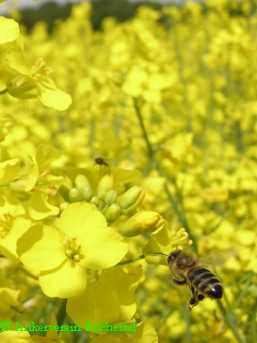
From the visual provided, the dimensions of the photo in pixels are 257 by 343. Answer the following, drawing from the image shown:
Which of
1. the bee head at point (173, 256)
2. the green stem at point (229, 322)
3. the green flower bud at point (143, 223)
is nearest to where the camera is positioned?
the green flower bud at point (143, 223)

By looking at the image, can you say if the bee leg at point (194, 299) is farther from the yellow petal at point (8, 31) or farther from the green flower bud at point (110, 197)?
the yellow petal at point (8, 31)

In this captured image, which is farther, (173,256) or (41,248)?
(173,256)

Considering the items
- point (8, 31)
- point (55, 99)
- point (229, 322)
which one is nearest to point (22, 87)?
point (55, 99)

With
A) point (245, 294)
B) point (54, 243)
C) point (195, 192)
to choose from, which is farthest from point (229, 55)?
point (54, 243)

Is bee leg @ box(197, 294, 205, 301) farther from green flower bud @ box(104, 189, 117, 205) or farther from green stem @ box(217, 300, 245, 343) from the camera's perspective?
green stem @ box(217, 300, 245, 343)

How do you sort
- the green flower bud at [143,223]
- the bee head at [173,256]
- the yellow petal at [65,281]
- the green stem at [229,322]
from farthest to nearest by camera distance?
1. the green stem at [229,322]
2. the bee head at [173,256]
3. the green flower bud at [143,223]
4. the yellow petal at [65,281]

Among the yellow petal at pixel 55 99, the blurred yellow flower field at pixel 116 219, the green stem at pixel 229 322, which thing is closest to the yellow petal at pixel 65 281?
the blurred yellow flower field at pixel 116 219

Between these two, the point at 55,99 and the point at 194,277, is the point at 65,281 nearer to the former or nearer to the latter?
the point at 194,277

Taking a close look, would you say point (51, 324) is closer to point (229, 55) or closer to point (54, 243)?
point (54, 243)
